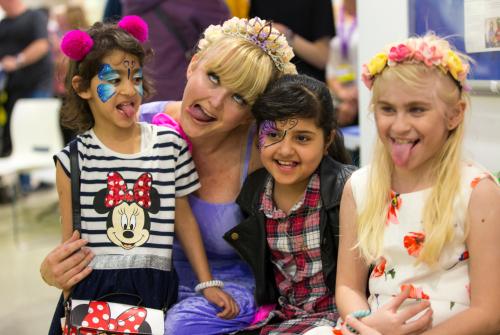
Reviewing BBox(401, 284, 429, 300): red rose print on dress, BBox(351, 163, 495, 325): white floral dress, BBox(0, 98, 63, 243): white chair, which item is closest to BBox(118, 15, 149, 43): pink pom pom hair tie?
BBox(351, 163, 495, 325): white floral dress

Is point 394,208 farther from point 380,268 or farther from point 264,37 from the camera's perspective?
point 264,37

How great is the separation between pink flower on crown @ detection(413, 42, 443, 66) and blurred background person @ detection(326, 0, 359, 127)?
2.30 meters

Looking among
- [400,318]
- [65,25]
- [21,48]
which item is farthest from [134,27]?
[21,48]

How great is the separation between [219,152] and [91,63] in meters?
0.53

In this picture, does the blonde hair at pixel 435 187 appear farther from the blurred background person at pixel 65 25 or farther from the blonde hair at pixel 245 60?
the blurred background person at pixel 65 25

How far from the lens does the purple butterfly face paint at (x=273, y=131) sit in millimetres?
1963

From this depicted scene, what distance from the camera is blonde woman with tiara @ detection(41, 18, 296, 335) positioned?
6.77ft

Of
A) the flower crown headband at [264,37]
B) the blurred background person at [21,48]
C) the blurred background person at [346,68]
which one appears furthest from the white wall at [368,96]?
the blurred background person at [21,48]

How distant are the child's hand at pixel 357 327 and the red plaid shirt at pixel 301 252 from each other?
0.98 feet

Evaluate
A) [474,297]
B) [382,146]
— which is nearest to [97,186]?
[382,146]

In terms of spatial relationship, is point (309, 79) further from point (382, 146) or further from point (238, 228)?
point (238, 228)

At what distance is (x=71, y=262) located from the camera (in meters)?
2.05

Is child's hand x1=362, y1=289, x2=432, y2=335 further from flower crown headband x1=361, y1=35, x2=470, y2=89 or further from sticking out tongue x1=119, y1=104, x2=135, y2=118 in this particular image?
sticking out tongue x1=119, y1=104, x2=135, y2=118

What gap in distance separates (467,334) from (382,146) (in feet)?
1.71
